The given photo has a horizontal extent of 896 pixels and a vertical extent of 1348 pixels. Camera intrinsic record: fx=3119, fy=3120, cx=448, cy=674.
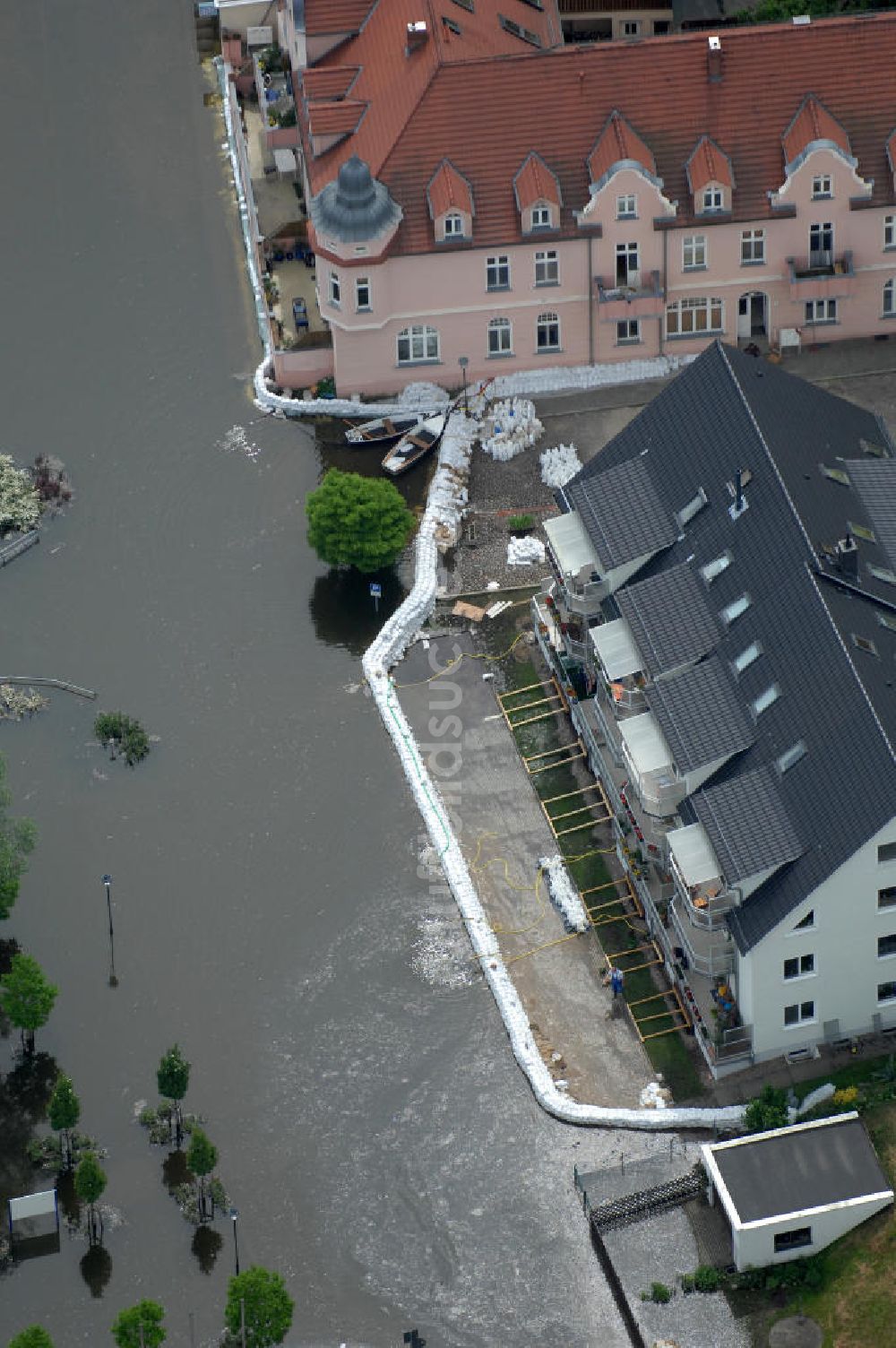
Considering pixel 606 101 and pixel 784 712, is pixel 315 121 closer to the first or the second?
pixel 606 101

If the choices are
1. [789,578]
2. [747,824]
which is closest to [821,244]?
[789,578]

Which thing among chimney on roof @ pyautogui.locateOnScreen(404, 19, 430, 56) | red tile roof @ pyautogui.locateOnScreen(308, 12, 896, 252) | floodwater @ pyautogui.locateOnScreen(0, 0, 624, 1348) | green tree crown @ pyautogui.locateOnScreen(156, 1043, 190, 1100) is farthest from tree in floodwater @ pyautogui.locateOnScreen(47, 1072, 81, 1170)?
chimney on roof @ pyautogui.locateOnScreen(404, 19, 430, 56)

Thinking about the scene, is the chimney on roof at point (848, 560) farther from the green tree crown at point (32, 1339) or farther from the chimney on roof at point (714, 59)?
the green tree crown at point (32, 1339)

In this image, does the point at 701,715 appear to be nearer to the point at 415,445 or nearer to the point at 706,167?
the point at 415,445

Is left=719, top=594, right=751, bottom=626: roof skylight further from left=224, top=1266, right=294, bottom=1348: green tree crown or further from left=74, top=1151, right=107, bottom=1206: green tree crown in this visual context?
left=74, top=1151, right=107, bottom=1206: green tree crown

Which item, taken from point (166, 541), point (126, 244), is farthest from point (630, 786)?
point (126, 244)
